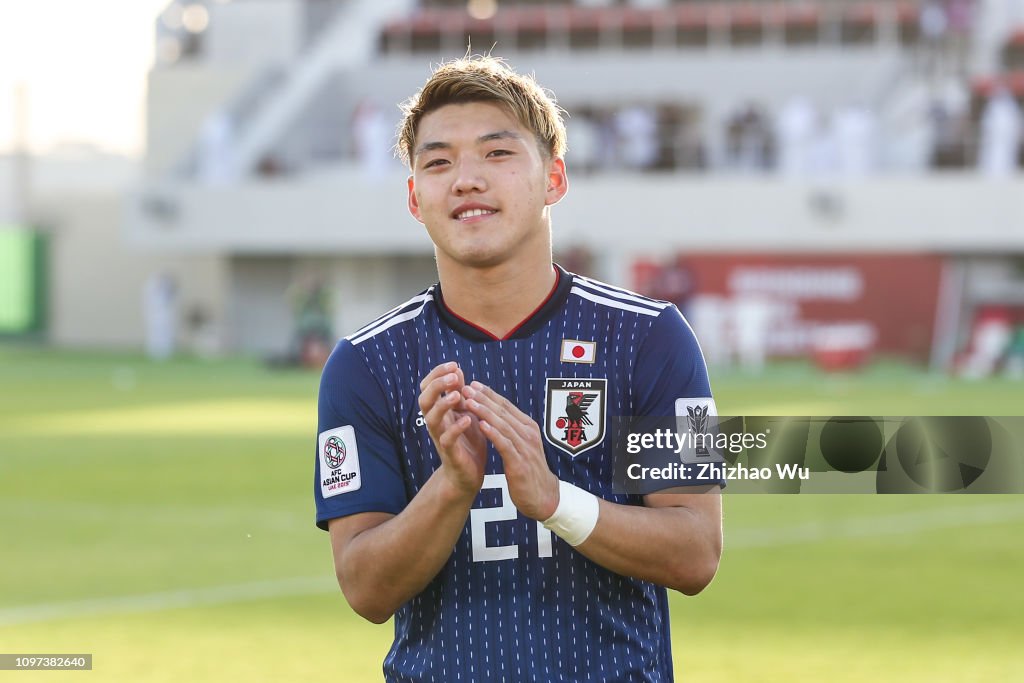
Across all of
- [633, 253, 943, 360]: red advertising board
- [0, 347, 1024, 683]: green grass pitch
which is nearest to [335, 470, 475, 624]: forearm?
[0, 347, 1024, 683]: green grass pitch

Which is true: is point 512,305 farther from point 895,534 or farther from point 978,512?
point 978,512

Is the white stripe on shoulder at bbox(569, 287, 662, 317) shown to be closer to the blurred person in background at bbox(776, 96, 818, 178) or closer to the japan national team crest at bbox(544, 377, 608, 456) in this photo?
the japan national team crest at bbox(544, 377, 608, 456)

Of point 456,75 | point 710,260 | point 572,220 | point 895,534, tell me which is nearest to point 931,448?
point 456,75

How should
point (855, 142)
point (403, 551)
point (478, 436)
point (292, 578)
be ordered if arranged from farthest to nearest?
point (855, 142), point (292, 578), point (403, 551), point (478, 436)

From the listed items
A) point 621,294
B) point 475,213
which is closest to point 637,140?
point 621,294

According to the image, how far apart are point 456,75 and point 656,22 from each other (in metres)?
36.6

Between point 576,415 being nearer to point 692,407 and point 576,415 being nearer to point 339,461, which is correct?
point 692,407

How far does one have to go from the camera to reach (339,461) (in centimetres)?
350

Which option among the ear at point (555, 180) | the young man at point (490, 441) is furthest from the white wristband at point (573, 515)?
the ear at point (555, 180)

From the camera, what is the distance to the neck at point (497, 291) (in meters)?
3.49

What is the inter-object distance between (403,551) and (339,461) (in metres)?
0.32

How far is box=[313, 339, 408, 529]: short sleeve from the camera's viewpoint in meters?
3.48

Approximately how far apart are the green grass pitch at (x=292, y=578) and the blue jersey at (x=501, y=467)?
1.98 meters

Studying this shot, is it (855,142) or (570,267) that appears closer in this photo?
(570,267)
